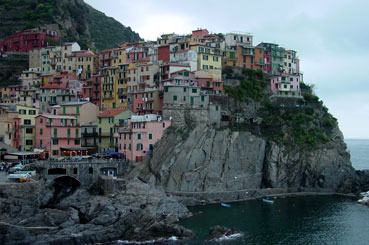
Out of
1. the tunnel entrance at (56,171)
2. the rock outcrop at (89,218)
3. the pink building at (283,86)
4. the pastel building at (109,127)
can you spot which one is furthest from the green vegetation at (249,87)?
the tunnel entrance at (56,171)

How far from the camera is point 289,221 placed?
74.9 metres

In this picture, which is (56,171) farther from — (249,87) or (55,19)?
(55,19)

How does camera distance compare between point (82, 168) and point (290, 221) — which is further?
point (82, 168)

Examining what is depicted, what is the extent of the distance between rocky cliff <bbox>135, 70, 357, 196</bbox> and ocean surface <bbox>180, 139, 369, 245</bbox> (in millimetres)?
5522

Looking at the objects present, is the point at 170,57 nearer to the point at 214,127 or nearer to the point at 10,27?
the point at 214,127

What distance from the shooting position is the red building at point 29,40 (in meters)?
132

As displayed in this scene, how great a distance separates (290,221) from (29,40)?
8423 centimetres

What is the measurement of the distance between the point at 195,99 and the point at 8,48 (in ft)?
209

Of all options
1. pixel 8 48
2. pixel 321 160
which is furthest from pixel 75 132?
pixel 8 48

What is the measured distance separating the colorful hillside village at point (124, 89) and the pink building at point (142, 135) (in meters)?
0.16

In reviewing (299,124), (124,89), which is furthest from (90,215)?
(299,124)

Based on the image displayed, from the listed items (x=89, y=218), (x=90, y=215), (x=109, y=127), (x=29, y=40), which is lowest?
(x=89, y=218)

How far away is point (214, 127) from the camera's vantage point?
9212 cm

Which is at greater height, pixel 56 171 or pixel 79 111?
pixel 79 111
